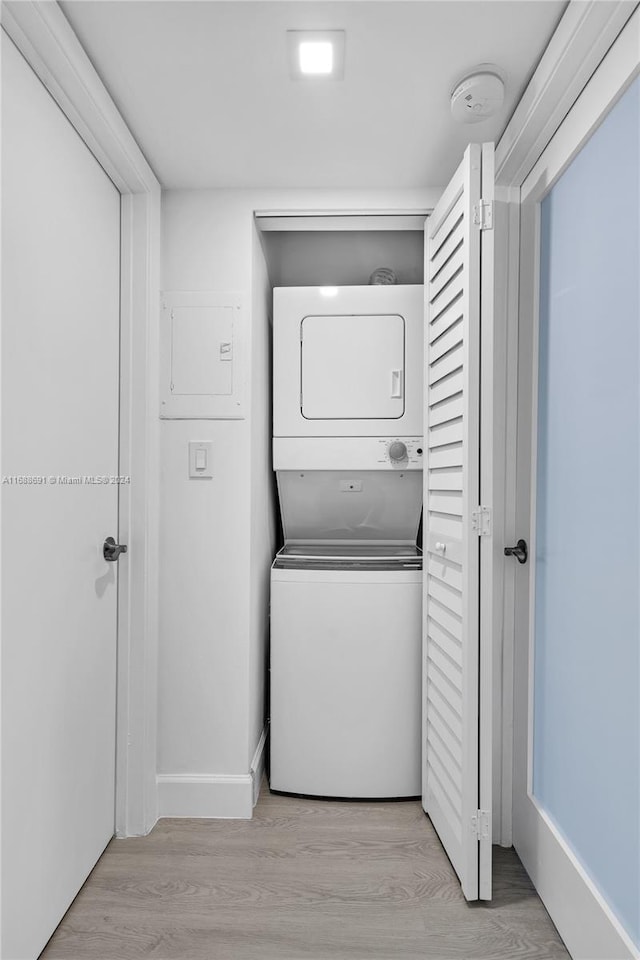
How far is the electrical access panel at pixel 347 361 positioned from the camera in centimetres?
235

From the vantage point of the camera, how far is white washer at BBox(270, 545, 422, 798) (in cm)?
221

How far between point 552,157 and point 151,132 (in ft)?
3.85

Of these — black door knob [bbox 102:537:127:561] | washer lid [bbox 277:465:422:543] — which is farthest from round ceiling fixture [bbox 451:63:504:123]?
black door knob [bbox 102:537:127:561]

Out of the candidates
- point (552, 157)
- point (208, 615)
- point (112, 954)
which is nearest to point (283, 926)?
point (112, 954)

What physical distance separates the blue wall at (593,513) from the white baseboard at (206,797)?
3.32 ft

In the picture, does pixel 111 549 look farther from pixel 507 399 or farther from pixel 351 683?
pixel 507 399

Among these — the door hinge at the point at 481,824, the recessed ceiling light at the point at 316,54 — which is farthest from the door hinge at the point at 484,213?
the door hinge at the point at 481,824

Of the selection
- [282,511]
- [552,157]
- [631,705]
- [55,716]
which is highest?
[552,157]

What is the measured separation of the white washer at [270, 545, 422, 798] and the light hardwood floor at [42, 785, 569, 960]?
0.15 m

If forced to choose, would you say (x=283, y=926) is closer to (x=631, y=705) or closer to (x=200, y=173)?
(x=631, y=705)

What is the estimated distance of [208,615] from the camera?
84.5 inches

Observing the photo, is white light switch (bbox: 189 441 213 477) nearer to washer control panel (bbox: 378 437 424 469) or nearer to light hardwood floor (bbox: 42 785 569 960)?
washer control panel (bbox: 378 437 424 469)

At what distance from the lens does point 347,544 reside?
8.54 feet

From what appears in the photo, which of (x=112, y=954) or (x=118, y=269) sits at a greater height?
(x=118, y=269)
